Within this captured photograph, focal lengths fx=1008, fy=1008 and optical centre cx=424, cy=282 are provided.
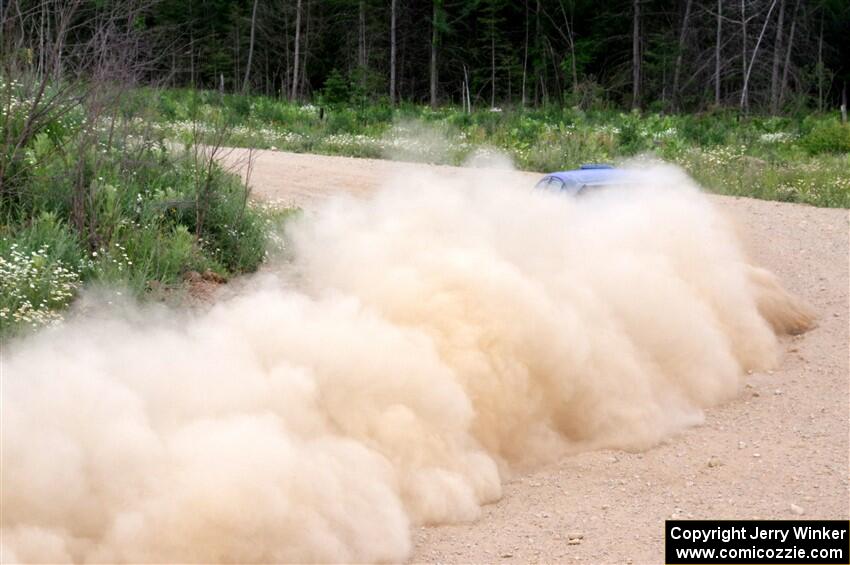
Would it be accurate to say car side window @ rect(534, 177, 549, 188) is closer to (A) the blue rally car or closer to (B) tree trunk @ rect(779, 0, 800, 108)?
(A) the blue rally car

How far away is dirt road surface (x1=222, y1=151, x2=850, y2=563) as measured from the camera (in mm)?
7406

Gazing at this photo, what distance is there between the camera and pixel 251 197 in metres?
14.0

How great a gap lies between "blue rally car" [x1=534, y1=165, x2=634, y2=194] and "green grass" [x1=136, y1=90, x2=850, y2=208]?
20.3ft

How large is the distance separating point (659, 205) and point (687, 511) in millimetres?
5324

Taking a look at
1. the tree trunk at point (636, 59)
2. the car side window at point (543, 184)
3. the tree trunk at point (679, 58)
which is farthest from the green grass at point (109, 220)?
the tree trunk at point (636, 59)

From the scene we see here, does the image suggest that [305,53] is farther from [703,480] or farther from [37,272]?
[703,480]

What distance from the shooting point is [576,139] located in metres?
24.2

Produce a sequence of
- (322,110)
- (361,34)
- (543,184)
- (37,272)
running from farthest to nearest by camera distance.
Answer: (361,34)
(322,110)
(543,184)
(37,272)

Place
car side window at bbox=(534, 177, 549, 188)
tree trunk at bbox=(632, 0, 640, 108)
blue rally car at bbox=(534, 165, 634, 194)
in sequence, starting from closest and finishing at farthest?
blue rally car at bbox=(534, 165, 634, 194) → car side window at bbox=(534, 177, 549, 188) → tree trunk at bbox=(632, 0, 640, 108)

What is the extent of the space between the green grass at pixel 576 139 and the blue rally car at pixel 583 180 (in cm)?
618

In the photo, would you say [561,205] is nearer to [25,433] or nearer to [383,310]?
[383,310]

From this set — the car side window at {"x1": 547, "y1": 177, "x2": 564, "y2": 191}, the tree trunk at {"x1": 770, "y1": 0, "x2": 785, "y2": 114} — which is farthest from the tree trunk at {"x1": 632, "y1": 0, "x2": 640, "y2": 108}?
the car side window at {"x1": 547, "y1": 177, "x2": 564, "y2": 191}

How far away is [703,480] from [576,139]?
16403 mm

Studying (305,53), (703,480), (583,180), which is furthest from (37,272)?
(305,53)
